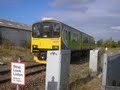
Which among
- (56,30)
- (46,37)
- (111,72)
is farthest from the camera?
(46,37)

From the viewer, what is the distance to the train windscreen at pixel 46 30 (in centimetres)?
1872

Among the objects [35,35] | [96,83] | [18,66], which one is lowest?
[96,83]

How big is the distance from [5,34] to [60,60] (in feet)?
83.9

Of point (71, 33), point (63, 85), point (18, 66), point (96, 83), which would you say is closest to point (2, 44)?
point (71, 33)

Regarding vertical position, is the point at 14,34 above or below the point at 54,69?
above

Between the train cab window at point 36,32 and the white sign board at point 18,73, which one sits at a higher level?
the train cab window at point 36,32

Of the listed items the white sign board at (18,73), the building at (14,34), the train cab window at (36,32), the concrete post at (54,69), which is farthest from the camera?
the building at (14,34)

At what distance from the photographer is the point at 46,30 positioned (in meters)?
19.0

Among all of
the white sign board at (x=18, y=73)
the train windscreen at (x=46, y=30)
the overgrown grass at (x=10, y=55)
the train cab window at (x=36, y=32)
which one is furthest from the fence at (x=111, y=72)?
the overgrown grass at (x=10, y=55)

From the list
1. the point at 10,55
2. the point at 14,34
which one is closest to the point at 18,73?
the point at 10,55

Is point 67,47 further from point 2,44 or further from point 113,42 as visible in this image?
point 113,42

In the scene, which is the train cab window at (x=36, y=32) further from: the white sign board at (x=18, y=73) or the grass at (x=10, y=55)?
the white sign board at (x=18, y=73)

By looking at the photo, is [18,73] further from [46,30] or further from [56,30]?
[46,30]

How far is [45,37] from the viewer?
1892 cm
